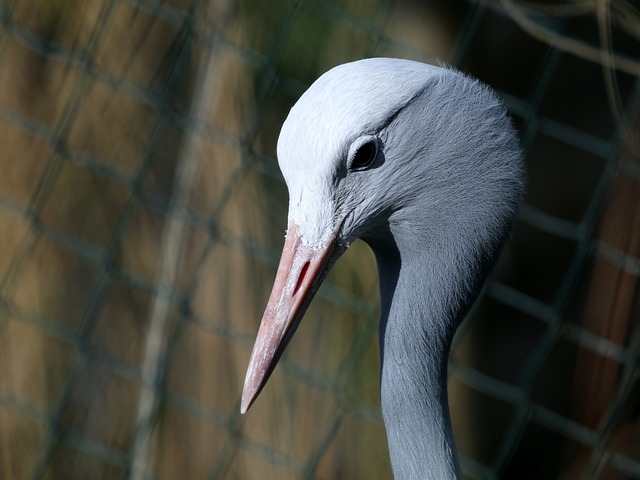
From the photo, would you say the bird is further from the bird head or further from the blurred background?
the blurred background

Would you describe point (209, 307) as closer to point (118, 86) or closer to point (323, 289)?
point (323, 289)

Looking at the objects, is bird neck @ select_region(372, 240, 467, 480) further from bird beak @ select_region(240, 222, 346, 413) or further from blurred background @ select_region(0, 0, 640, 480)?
blurred background @ select_region(0, 0, 640, 480)

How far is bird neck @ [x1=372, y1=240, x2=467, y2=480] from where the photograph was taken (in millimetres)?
926

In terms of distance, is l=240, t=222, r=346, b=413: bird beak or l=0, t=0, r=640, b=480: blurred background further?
l=0, t=0, r=640, b=480: blurred background

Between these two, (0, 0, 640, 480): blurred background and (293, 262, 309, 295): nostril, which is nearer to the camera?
(293, 262, 309, 295): nostril

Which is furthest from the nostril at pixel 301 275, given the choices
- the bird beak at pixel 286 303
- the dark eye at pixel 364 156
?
the dark eye at pixel 364 156

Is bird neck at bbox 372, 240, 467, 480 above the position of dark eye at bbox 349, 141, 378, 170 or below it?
below

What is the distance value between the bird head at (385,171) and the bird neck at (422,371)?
0.04 metres

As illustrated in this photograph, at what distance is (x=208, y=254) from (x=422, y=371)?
117cm

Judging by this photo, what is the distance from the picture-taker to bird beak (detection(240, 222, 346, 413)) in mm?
904

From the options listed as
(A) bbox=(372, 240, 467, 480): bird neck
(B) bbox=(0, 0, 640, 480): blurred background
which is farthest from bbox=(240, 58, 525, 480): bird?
(B) bbox=(0, 0, 640, 480): blurred background

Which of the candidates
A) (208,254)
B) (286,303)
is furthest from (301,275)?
(208,254)

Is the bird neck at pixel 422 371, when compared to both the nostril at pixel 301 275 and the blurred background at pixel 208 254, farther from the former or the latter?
the blurred background at pixel 208 254

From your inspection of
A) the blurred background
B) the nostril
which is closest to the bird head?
the nostril
